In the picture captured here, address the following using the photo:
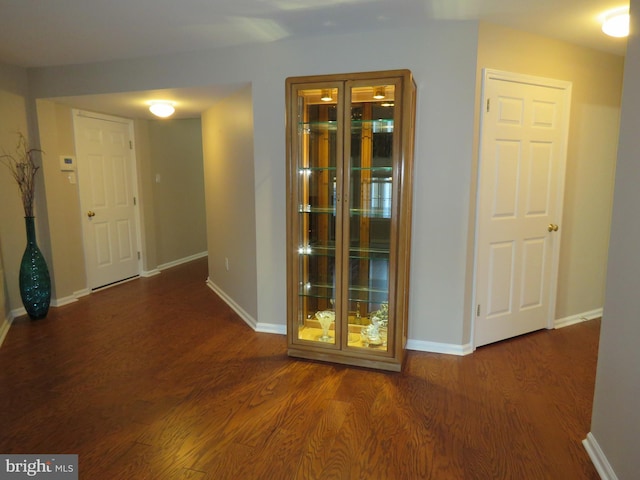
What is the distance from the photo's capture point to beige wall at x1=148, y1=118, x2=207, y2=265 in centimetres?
564

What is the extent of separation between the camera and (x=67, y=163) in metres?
4.29

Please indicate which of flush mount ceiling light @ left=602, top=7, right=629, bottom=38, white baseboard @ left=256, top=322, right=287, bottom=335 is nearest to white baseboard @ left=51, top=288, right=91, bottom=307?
white baseboard @ left=256, top=322, right=287, bottom=335

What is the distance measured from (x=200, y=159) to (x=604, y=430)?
5.98 meters

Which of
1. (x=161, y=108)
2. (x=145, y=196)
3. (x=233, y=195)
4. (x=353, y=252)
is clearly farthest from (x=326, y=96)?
(x=145, y=196)

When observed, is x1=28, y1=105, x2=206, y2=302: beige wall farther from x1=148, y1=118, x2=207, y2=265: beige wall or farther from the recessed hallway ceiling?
the recessed hallway ceiling

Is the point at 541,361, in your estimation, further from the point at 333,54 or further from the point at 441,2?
the point at 333,54

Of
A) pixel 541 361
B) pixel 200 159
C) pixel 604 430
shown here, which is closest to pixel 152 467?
pixel 604 430

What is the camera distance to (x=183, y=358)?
2.99 m

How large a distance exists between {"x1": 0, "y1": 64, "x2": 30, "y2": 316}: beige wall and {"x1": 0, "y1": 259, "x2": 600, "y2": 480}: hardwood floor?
22.5 inches

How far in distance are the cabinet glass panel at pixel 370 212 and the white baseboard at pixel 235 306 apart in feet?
3.53

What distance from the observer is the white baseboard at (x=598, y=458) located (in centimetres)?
174

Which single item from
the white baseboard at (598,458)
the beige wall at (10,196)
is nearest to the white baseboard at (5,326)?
the beige wall at (10,196)

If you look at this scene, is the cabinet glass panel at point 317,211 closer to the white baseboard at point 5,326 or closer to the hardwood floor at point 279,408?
→ the hardwood floor at point 279,408

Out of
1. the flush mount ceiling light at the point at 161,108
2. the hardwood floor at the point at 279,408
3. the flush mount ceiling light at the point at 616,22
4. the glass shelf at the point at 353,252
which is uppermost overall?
the flush mount ceiling light at the point at 616,22
